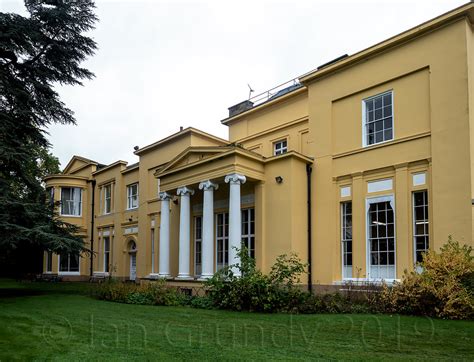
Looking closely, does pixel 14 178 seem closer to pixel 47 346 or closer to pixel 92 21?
pixel 92 21

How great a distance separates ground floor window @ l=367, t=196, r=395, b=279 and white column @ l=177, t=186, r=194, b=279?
28.0ft

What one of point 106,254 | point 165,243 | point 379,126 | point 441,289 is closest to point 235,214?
point 165,243

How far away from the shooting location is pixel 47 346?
27.9 feet

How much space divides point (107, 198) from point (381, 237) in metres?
24.0

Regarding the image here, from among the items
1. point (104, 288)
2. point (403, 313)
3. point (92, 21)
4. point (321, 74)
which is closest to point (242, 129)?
point (321, 74)

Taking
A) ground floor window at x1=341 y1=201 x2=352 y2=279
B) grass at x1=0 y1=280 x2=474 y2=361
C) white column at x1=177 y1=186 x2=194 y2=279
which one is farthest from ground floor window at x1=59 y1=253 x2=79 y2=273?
ground floor window at x1=341 y1=201 x2=352 y2=279

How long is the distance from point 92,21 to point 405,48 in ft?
49.2

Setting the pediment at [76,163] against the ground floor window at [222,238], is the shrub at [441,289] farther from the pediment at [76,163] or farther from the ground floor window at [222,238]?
the pediment at [76,163]

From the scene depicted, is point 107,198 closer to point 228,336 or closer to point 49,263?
point 49,263

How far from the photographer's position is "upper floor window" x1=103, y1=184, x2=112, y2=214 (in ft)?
113

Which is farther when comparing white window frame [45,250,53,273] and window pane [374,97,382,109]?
white window frame [45,250,53,273]

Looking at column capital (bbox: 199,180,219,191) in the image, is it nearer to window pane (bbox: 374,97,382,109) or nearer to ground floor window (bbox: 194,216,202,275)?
ground floor window (bbox: 194,216,202,275)

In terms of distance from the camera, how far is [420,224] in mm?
15398

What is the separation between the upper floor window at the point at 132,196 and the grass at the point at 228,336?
17.9 m
